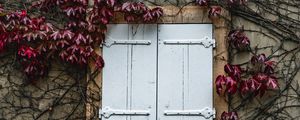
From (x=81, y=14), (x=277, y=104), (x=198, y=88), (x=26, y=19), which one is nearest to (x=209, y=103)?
(x=198, y=88)

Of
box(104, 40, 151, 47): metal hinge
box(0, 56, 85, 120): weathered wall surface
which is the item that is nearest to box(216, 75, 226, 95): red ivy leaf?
box(104, 40, 151, 47): metal hinge

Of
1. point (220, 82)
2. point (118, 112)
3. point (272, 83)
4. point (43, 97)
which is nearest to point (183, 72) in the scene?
point (220, 82)

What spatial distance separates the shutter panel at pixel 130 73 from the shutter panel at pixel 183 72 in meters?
0.09

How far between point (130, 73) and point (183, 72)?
52 centimetres

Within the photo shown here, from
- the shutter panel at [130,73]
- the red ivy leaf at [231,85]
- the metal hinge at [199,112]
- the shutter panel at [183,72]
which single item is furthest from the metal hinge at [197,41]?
the metal hinge at [199,112]

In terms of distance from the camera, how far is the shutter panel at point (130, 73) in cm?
561

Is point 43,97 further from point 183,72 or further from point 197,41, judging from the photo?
point 197,41

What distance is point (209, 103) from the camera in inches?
219

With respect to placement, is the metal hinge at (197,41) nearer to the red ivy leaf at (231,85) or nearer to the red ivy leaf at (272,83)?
the red ivy leaf at (231,85)

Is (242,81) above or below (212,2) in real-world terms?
below

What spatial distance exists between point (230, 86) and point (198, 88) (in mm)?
315

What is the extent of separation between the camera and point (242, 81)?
5582mm

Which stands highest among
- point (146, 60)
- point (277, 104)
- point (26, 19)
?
point (26, 19)

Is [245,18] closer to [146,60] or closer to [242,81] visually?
[242,81]
